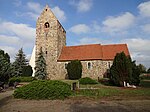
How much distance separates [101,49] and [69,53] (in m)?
7.37

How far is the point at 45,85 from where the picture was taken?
1386 cm

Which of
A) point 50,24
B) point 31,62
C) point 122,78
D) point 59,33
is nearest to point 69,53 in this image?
point 59,33

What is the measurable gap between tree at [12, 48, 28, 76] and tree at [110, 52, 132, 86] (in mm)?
22481

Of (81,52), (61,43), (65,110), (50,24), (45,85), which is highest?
(50,24)

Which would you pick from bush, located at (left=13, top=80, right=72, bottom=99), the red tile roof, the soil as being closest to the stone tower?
the red tile roof

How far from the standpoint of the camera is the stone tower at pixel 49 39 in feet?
123

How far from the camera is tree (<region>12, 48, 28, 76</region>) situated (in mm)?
37281

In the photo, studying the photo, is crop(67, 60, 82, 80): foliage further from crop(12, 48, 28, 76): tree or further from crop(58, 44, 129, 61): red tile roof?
crop(12, 48, 28, 76): tree

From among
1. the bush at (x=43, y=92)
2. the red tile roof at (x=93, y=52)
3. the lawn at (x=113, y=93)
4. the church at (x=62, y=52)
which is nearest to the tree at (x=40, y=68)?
the church at (x=62, y=52)

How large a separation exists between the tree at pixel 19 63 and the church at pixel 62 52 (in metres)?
3.18

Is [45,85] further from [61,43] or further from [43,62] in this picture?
[61,43]

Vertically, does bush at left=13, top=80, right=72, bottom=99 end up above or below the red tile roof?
below

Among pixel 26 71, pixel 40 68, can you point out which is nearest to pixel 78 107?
pixel 40 68

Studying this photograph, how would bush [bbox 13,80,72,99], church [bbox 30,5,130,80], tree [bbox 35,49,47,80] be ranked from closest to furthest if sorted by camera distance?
bush [bbox 13,80,72,99] < tree [bbox 35,49,47,80] < church [bbox 30,5,130,80]
